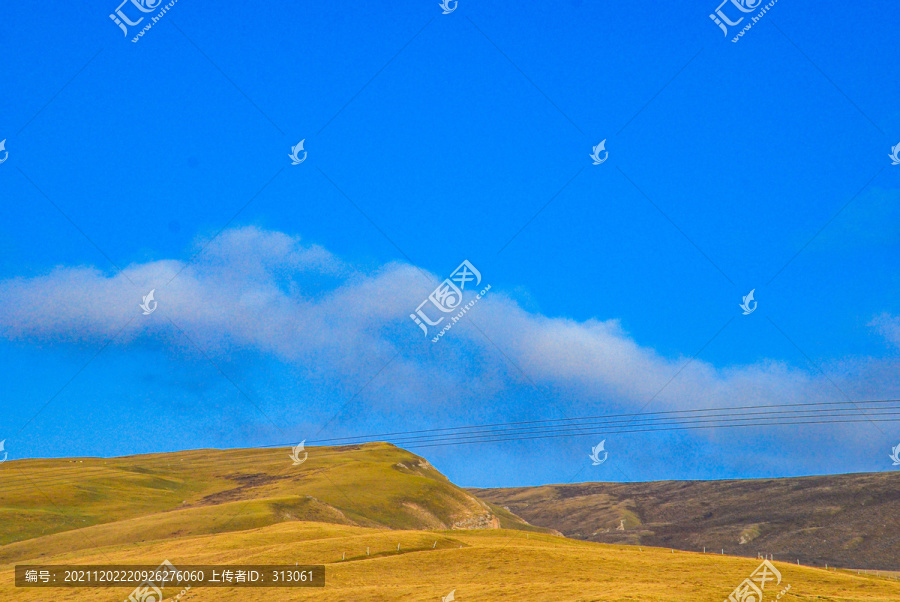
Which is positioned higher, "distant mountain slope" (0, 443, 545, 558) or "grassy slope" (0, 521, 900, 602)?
"distant mountain slope" (0, 443, 545, 558)

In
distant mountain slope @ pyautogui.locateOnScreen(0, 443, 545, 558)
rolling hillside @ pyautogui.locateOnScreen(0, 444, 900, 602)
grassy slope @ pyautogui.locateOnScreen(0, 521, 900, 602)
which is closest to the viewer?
grassy slope @ pyautogui.locateOnScreen(0, 521, 900, 602)

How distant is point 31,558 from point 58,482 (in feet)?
206

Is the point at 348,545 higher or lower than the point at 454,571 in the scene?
higher

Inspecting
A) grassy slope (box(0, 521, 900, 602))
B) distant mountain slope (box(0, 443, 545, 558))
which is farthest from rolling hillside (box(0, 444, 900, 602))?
distant mountain slope (box(0, 443, 545, 558))

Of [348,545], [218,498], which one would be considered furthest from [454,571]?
[218,498]

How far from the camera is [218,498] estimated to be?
506ft

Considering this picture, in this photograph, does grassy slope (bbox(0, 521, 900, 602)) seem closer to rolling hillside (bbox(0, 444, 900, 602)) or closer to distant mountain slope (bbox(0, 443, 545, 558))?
rolling hillside (bbox(0, 444, 900, 602))

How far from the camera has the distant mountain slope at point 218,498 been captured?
10875 centimetres

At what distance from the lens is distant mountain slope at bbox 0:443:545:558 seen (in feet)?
357

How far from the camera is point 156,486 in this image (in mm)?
162625

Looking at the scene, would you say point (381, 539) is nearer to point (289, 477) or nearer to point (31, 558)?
point (31, 558)

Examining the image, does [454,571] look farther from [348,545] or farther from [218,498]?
[218,498]

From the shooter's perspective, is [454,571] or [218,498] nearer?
[454,571]

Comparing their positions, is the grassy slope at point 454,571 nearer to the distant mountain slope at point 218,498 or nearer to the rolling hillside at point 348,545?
the rolling hillside at point 348,545
